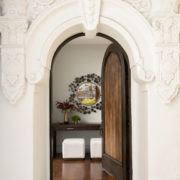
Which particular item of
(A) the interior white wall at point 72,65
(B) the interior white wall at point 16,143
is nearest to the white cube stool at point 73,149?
(A) the interior white wall at point 72,65

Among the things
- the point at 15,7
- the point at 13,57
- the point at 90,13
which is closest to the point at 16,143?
the point at 13,57

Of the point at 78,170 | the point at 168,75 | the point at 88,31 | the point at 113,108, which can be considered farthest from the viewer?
the point at 78,170

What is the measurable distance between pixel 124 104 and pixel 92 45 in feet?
12.7

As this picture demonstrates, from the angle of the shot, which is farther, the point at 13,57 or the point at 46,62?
the point at 46,62

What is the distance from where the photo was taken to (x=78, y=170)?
16.8 feet

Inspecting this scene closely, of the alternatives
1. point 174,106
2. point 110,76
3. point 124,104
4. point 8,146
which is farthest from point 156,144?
point 110,76

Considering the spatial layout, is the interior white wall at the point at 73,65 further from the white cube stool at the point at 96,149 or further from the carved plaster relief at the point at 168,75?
the carved plaster relief at the point at 168,75

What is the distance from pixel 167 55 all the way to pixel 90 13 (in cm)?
89

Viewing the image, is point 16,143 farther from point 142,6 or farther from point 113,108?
point 113,108

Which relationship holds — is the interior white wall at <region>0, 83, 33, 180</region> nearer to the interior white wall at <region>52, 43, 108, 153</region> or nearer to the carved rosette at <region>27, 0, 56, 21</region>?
the carved rosette at <region>27, 0, 56, 21</region>

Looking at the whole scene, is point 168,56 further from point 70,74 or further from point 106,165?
point 70,74

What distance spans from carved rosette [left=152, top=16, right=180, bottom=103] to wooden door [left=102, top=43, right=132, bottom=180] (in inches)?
29.2

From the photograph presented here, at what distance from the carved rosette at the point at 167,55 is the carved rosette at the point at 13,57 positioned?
4.44ft

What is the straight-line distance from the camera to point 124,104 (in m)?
3.71
